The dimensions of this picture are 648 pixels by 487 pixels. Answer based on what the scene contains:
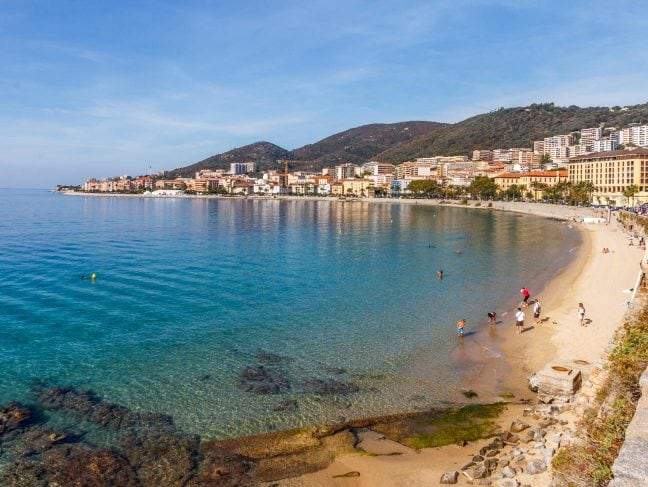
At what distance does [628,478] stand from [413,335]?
15526 millimetres

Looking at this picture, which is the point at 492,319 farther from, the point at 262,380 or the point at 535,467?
the point at 535,467

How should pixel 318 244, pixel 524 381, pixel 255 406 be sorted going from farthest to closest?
pixel 318 244
pixel 524 381
pixel 255 406

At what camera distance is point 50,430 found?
1338 cm

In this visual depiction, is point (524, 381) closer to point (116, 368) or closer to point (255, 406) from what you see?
point (255, 406)

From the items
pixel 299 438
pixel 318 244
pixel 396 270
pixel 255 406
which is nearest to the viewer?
pixel 299 438

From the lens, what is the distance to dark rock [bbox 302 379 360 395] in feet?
53.0

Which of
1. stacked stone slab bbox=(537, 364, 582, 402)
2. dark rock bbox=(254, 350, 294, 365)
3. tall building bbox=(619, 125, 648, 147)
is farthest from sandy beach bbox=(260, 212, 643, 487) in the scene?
tall building bbox=(619, 125, 648, 147)

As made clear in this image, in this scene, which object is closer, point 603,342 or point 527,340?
point 603,342

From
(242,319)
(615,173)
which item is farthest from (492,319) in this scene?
(615,173)

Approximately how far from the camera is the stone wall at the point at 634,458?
675 cm

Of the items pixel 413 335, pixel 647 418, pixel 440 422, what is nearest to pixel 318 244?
pixel 413 335

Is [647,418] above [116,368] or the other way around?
above

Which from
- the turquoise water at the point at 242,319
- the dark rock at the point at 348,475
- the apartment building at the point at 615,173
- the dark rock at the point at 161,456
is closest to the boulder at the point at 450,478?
the dark rock at the point at 348,475

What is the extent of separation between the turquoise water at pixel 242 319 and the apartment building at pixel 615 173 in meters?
69.7
